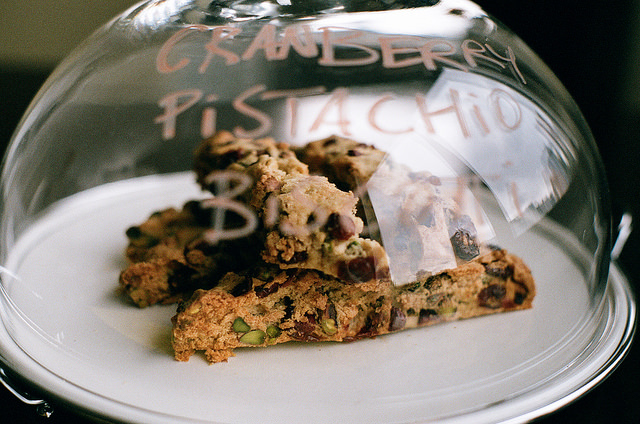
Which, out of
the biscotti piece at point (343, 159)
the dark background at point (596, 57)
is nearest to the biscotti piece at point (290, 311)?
the biscotti piece at point (343, 159)

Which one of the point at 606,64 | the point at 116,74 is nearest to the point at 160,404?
the point at 116,74

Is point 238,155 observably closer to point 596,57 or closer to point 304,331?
point 304,331

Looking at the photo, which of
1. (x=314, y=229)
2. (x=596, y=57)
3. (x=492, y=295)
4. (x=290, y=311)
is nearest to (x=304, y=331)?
(x=290, y=311)

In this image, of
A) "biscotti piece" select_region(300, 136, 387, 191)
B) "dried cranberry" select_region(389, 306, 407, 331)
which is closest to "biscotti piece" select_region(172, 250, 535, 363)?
"dried cranberry" select_region(389, 306, 407, 331)

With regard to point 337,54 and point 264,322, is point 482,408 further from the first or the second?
point 337,54

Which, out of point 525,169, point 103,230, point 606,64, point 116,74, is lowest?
point 606,64

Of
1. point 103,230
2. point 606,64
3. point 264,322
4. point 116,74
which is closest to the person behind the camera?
point 264,322

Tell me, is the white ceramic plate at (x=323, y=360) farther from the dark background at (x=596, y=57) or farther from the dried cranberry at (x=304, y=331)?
the dark background at (x=596, y=57)
